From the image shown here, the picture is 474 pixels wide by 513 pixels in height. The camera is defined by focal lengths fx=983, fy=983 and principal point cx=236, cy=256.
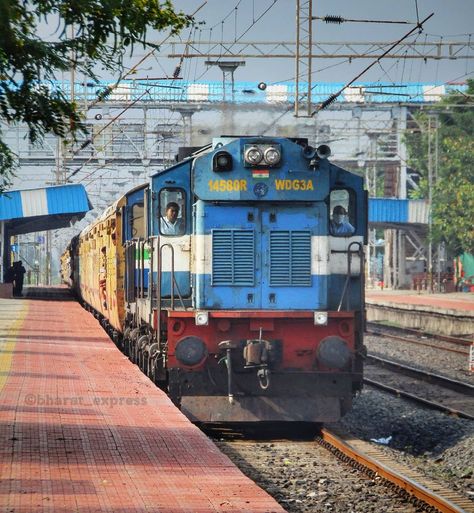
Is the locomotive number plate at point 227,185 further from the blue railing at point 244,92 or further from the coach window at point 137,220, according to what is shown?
the blue railing at point 244,92

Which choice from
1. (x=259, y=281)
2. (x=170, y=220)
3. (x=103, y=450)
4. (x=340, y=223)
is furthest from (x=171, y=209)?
(x=103, y=450)

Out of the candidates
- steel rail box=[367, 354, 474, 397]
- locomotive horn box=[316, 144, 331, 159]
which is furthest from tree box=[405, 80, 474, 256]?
locomotive horn box=[316, 144, 331, 159]

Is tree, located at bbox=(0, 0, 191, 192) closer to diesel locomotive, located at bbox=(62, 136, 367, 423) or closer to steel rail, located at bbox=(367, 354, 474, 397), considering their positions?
diesel locomotive, located at bbox=(62, 136, 367, 423)

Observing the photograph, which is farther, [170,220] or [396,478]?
[170,220]

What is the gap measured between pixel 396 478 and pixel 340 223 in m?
4.16

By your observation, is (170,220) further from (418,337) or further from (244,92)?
(244,92)

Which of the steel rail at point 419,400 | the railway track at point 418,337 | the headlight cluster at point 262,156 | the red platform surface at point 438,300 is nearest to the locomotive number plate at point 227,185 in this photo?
the headlight cluster at point 262,156

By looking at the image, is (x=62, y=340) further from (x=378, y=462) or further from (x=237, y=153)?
(x=378, y=462)

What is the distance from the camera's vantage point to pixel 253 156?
12430 mm

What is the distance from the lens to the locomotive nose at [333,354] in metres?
12.2

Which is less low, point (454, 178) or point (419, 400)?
point (454, 178)

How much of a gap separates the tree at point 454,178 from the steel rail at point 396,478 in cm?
3857

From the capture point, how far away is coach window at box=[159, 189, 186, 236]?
Result: 12.7 m

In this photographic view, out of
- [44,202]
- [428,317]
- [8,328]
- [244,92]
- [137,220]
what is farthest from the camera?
[244,92]
